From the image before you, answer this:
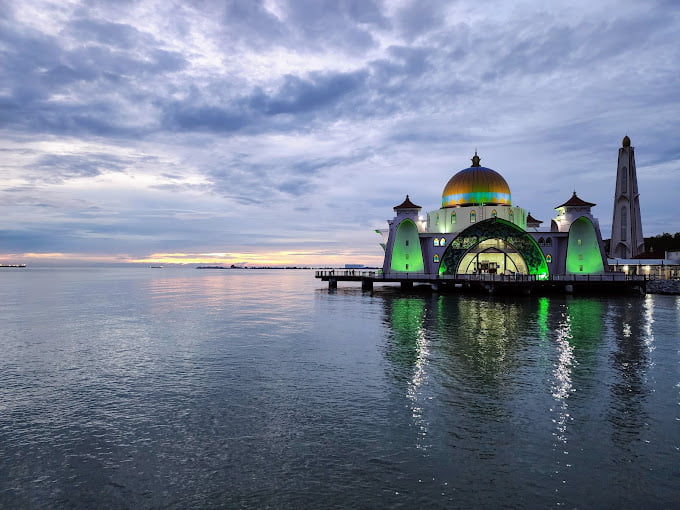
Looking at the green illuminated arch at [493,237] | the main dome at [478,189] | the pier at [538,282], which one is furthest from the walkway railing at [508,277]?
the main dome at [478,189]

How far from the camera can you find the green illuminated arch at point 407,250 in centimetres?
7100

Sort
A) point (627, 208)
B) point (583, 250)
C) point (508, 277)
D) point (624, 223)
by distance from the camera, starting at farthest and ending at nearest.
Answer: point (624, 223) < point (627, 208) < point (583, 250) < point (508, 277)

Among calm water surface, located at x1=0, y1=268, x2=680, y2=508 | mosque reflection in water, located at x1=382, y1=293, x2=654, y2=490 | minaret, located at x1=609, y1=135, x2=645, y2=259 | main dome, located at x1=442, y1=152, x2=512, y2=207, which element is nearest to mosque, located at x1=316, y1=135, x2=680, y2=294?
main dome, located at x1=442, y1=152, x2=512, y2=207

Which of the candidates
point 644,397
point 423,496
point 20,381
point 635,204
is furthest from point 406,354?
point 635,204

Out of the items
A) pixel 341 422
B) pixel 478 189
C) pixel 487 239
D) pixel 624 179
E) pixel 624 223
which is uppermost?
pixel 624 179

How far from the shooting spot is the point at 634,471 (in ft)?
32.3

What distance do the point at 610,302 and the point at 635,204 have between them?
47012mm

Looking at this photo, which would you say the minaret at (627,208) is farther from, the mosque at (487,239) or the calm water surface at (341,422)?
the calm water surface at (341,422)

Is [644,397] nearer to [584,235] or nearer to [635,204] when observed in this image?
[584,235]

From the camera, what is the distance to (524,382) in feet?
Answer: 55.6

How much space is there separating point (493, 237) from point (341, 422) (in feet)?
202


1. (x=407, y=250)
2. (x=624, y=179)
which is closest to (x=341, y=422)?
(x=407, y=250)

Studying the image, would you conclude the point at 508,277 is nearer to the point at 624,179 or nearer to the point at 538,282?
the point at 538,282

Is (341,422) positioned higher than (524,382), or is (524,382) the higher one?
(524,382)
